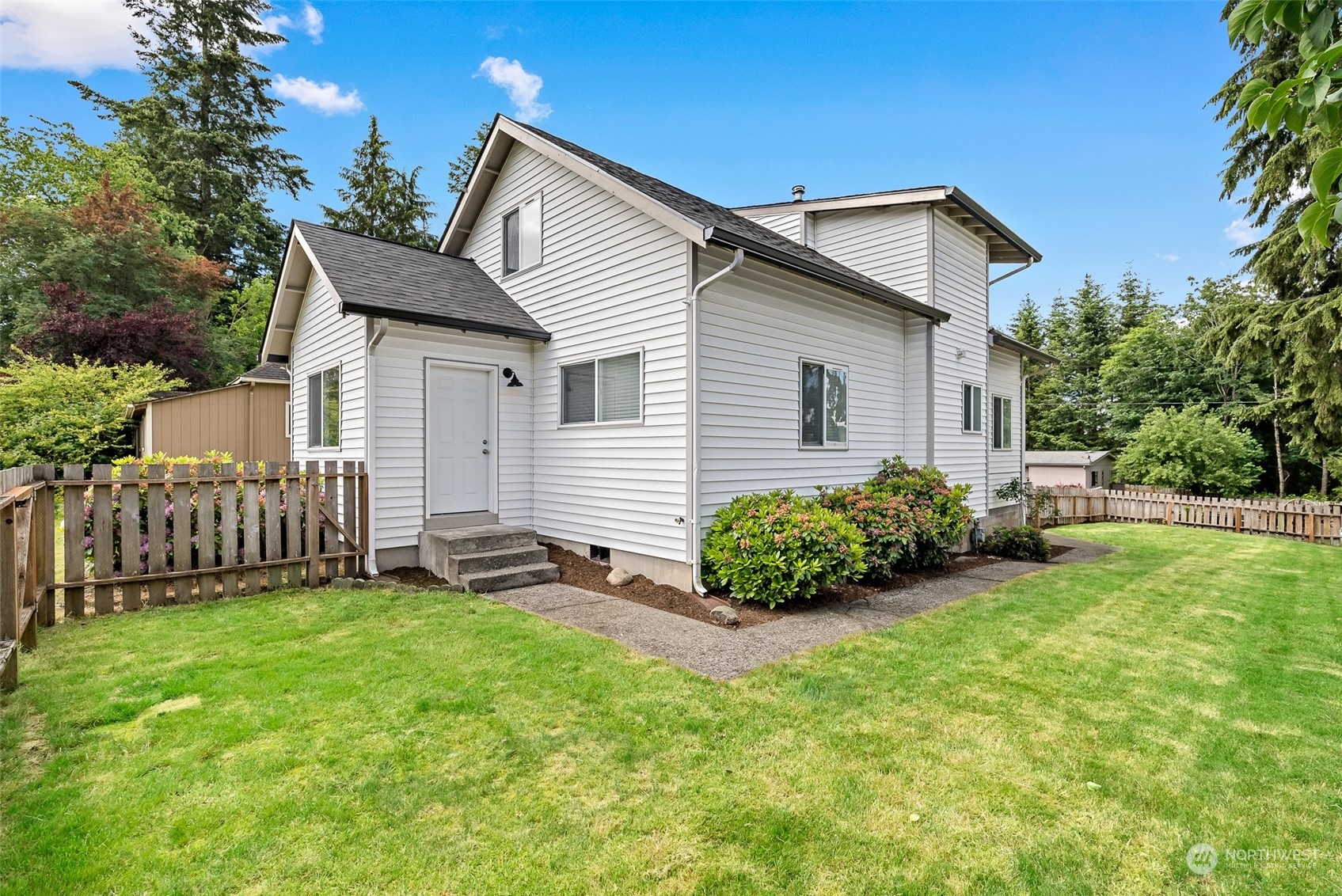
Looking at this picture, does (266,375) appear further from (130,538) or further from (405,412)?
(130,538)

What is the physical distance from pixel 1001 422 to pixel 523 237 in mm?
11238

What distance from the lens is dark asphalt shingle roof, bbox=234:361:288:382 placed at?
1326cm

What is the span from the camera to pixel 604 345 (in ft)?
26.1

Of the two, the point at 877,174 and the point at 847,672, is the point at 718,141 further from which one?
the point at 847,672

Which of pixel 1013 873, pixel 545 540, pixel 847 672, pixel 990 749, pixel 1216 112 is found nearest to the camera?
pixel 1013 873

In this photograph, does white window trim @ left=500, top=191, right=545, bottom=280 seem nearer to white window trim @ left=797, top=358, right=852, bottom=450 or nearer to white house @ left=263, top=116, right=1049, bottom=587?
white house @ left=263, top=116, right=1049, bottom=587

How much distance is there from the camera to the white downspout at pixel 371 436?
733 centimetres

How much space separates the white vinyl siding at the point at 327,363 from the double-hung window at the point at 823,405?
5901 mm

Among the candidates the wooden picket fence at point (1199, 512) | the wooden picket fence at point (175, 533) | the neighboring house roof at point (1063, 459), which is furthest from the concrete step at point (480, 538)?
the neighboring house roof at point (1063, 459)

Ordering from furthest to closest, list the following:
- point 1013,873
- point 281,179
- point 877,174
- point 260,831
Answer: point 281,179, point 877,174, point 260,831, point 1013,873

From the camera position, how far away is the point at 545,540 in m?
8.87

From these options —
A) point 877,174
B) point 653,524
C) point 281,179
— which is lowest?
point 653,524

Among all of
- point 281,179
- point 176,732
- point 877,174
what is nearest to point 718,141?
point 877,174

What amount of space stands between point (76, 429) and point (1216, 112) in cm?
2818
